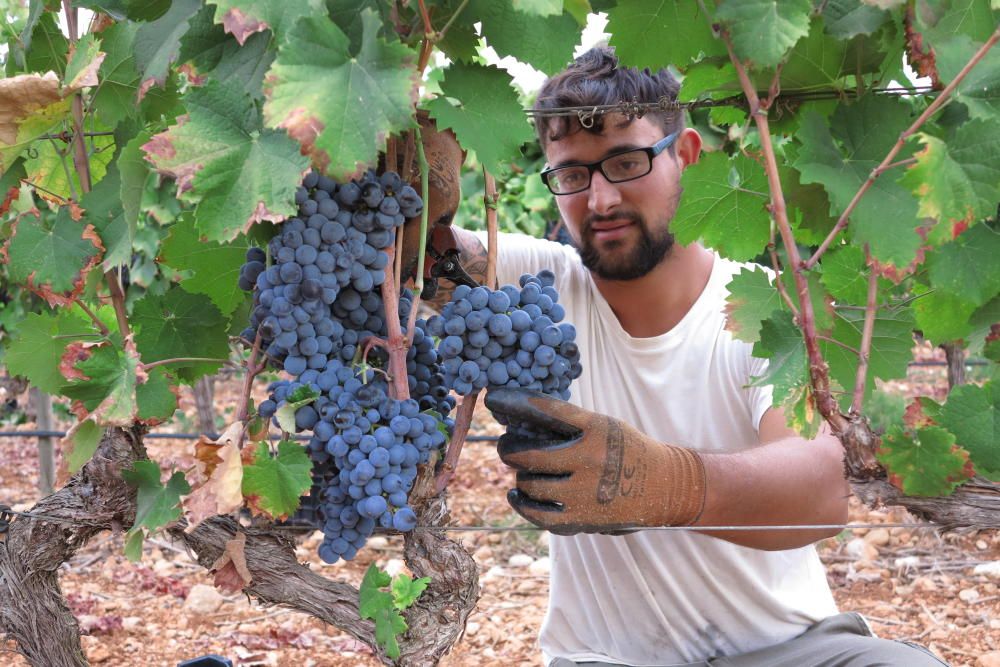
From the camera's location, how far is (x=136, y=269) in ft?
22.4

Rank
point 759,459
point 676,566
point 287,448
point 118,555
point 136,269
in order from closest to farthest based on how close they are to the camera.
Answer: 1. point 287,448
2. point 759,459
3. point 676,566
4. point 118,555
5. point 136,269

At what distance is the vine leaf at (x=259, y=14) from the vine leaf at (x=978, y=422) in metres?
1.16

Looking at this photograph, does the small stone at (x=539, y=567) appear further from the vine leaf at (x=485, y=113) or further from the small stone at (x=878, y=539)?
the vine leaf at (x=485, y=113)

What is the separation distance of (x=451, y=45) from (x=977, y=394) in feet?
3.36

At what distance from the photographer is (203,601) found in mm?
4215

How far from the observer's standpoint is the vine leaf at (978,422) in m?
1.49

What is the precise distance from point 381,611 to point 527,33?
3.26 ft

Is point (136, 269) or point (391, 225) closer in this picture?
point (391, 225)

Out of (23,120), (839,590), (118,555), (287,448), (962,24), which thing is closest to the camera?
(962,24)

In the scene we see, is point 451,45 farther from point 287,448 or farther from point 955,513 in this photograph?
point 955,513

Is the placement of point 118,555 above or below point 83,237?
below

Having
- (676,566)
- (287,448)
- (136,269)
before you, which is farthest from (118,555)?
(287,448)

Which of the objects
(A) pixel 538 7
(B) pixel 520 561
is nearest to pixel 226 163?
(A) pixel 538 7

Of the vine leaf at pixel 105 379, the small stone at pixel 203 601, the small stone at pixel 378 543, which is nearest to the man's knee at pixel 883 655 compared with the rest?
the vine leaf at pixel 105 379
